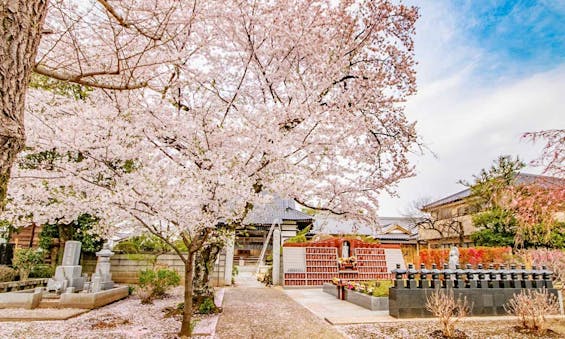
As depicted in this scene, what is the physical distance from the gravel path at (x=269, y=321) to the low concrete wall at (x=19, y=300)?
4.63m

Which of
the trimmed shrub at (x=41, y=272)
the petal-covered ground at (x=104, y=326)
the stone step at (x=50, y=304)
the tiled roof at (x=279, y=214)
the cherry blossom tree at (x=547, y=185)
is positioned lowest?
the petal-covered ground at (x=104, y=326)

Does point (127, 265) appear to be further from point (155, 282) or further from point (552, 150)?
point (552, 150)

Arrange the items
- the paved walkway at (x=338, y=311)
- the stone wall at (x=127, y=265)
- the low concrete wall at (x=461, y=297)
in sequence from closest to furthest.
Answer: the paved walkway at (x=338, y=311) < the low concrete wall at (x=461, y=297) < the stone wall at (x=127, y=265)

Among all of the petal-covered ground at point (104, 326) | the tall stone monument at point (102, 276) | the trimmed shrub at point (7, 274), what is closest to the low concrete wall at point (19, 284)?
the trimmed shrub at point (7, 274)

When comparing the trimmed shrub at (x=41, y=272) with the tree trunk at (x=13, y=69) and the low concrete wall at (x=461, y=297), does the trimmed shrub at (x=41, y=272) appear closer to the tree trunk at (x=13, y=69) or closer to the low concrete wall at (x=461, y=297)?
the low concrete wall at (x=461, y=297)

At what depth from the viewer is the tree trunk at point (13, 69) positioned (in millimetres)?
1396

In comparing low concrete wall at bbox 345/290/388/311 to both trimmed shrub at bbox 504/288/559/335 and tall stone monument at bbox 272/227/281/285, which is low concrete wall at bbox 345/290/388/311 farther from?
tall stone monument at bbox 272/227/281/285

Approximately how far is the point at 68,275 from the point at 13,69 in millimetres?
9654

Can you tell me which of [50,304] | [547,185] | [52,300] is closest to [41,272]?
[52,300]

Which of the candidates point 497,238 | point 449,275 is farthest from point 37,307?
point 497,238

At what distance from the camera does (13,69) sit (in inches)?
57.4

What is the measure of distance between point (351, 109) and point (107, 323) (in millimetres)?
6706

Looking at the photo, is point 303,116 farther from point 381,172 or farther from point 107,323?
point 107,323

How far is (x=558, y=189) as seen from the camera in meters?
3.16
